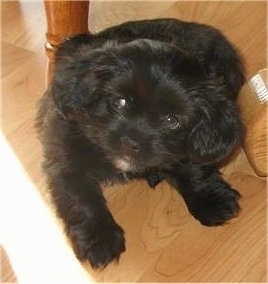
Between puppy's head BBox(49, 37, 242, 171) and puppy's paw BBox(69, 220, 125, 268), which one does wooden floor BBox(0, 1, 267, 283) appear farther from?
puppy's head BBox(49, 37, 242, 171)

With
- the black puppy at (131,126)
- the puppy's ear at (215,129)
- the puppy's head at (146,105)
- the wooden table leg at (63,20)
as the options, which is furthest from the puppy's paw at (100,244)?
the wooden table leg at (63,20)

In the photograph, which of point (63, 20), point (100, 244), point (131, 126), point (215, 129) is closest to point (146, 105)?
point (131, 126)

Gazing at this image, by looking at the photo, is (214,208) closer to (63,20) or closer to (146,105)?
(146,105)

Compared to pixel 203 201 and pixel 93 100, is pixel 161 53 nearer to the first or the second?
pixel 93 100

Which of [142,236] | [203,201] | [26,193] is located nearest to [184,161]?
[203,201]

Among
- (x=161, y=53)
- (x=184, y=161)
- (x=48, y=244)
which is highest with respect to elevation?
(x=161, y=53)

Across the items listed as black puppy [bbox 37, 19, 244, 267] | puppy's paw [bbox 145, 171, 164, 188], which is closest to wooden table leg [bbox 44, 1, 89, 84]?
black puppy [bbox 37, 19, 244, 267]

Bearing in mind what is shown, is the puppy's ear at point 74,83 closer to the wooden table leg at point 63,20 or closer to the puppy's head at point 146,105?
the puppy's head at point 146,105

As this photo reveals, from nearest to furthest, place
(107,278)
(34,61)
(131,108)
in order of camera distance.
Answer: (131,108) → (107,278) → (34,61)
